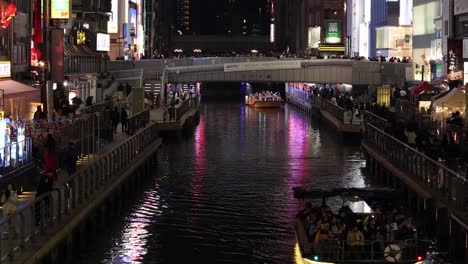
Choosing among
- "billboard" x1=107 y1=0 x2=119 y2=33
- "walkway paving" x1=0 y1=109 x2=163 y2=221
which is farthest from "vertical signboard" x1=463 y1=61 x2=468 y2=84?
"billboard" x1=107 y1=0 x2=119 y2=33

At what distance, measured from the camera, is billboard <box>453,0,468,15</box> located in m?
75.8

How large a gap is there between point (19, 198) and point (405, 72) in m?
72.3

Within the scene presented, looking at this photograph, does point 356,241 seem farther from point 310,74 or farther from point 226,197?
point 310,74

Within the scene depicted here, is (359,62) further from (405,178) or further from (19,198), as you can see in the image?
(19,198)

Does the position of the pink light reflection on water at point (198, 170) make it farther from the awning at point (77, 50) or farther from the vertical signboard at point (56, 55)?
the awning at point (77, 50)

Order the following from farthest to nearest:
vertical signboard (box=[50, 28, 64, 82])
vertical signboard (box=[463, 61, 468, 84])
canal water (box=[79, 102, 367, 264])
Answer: vertical signboard (box=[463, 61, 468, 84]) → vertical signboard (box=[50, 28, 64, 82]) → canal water (box=[79, 102, 367, 264])

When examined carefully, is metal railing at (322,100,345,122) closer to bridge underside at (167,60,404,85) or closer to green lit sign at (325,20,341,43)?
bridge underside at (167,60,404,85)

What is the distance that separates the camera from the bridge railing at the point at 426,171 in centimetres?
3056

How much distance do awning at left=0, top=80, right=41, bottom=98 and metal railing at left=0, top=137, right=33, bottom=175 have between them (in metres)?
13.3

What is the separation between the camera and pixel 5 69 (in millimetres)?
51906

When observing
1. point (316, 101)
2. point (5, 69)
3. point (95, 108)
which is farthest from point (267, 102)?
point (5, 69)

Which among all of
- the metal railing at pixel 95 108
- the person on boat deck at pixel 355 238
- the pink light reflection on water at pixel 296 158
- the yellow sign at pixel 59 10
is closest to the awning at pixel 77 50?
the yellow sign at pixel 59 10

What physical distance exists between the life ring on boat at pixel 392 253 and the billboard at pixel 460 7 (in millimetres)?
52249

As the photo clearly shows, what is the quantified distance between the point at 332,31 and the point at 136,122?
134m
